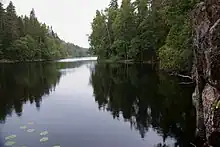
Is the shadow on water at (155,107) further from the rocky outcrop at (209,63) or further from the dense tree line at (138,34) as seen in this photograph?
the dense tree line at (138,34)

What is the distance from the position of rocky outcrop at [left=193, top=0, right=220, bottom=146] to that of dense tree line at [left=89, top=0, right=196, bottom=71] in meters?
19.6

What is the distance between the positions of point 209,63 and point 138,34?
54.8 meters

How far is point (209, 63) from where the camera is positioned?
9.44 metres

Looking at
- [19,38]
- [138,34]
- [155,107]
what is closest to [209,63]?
[155,107]

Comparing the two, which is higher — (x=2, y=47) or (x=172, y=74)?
(x=2, y=47)

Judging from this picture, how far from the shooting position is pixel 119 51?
70562mm

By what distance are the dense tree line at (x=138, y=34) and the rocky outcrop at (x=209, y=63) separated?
19632 mm

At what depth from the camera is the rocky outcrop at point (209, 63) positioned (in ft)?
30.0

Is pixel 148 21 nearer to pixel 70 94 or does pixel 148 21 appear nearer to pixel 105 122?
pixel 70 94

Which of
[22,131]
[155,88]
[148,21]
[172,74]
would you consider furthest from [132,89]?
[148,21]

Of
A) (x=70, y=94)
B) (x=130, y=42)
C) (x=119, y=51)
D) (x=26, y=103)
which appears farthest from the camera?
(x=119, y=51)

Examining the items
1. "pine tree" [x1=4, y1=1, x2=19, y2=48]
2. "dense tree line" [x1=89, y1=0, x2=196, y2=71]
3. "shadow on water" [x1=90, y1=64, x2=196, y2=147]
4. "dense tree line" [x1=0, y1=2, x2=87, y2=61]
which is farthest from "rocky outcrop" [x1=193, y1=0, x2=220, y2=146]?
"pine tree" [x1=4, y1=1, x2=19, y2=48]

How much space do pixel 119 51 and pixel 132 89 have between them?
143 feet

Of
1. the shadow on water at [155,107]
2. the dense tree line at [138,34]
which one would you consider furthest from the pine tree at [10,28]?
the shadow on water at [155,107]
